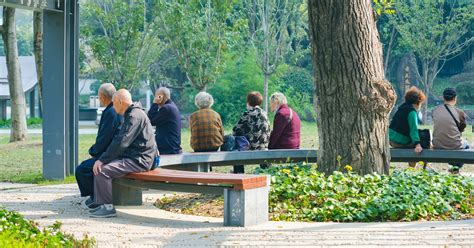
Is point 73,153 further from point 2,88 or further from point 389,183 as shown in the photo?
point 2,88

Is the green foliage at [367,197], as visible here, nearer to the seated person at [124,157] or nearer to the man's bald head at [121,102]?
the seated person at [124,157]

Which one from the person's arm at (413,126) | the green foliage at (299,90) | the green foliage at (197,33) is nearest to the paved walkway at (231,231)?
the person's arm at (413,126)

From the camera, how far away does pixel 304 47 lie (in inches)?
1890

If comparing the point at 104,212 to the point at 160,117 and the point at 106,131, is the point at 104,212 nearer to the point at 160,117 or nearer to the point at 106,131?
the point at 106,131

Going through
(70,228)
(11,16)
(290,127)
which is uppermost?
(11,16)

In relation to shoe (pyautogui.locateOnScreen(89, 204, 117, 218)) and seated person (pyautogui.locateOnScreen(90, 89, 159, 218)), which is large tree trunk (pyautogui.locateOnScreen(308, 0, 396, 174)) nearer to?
seated person (pyautogui.locateOnScreen(90, 89, 159, 218))

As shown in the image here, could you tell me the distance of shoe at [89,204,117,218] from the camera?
31.7 feet

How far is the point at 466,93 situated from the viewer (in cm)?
4550

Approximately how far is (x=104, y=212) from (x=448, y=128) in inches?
223

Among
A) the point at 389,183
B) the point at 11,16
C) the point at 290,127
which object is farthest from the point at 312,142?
the point at 389,183

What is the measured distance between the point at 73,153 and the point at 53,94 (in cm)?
94

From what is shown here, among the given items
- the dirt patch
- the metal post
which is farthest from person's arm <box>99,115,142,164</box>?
the metal post

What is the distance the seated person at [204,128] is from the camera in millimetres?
13164

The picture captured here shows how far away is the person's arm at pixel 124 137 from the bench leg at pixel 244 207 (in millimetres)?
1352
